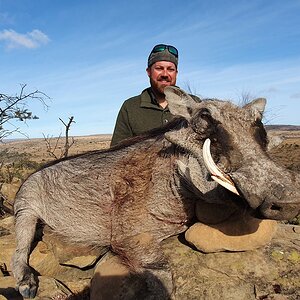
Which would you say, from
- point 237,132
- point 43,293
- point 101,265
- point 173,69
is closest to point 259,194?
point 237,132

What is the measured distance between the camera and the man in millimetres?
5391

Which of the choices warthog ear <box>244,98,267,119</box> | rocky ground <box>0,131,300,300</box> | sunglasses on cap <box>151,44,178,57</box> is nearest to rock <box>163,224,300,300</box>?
rocky ground <box>0,131,300,300</box>

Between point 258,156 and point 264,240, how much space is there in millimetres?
856

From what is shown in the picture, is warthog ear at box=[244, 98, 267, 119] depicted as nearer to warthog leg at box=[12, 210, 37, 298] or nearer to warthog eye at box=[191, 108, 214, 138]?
warthog eye at box=[191, 108, 214, 138]

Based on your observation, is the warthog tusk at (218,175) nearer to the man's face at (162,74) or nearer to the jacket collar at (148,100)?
the man's face at (162,74)

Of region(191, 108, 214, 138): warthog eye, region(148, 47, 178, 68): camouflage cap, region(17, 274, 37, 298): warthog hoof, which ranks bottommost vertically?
region(17, 274, 37, 298): warthog hoof

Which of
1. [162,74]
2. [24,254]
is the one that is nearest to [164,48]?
[162,74]

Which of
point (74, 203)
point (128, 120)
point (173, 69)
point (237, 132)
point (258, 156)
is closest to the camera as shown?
point (258, 156)

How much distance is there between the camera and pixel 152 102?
19.1 feet

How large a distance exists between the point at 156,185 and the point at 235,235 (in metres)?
0.76

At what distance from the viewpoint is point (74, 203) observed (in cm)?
356

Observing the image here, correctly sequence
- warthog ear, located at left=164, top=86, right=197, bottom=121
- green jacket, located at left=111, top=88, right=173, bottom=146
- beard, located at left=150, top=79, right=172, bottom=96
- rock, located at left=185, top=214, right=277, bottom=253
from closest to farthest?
rock, located at left=185, top=214, right=277, bottom=253 < warthog ear, located at left=164, top=86, right=197, bottom=121 < beard, located at left=150, top=79, right=172, bottom=96 < green jacket, located at left=111, top=88, right=173, bottom=146

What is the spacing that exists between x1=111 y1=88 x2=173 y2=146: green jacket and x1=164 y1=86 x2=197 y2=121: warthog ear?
7.54 ft

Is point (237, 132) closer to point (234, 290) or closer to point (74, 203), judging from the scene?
point (234, 290)
